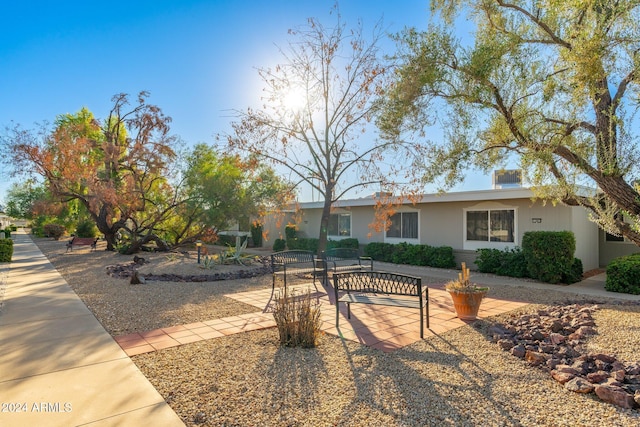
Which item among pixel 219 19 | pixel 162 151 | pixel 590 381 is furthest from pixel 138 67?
pixel 590 381

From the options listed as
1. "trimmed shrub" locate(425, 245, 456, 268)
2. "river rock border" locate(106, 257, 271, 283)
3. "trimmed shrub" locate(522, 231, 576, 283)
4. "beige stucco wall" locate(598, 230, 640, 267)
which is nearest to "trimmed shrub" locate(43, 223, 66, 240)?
"river rock border" locate(106, 257, 271, 283)

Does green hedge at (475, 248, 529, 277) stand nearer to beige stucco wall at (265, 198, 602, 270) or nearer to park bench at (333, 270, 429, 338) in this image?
beige stucco wall at (265, 198, 602, 270)

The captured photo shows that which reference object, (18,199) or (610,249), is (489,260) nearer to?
(610,249)

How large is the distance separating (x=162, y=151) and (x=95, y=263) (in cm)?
670

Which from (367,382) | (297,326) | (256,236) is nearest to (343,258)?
(297,326)

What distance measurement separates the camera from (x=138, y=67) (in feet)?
38.6

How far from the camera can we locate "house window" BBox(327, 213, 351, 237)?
1770 centimetres

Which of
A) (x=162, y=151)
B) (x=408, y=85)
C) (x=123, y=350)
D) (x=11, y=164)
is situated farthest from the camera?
(x=162, y=151)

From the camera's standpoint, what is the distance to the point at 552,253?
999 centimetres

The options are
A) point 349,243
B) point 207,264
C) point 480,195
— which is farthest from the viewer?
point 349,243

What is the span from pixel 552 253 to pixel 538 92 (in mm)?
5178

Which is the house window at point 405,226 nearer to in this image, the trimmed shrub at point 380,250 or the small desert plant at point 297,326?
the trimmed shrub at point 380,250

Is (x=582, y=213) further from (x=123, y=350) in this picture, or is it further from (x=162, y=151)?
(x=162, y=151)

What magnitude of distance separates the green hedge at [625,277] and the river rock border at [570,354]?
3395 millimetres
